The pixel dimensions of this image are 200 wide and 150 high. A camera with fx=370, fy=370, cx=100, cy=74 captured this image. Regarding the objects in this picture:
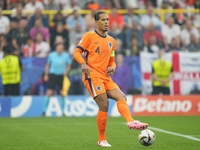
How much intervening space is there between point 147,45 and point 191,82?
239cm

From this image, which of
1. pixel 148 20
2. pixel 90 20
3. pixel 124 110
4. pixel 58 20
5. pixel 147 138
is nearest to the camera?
pixel 147 138

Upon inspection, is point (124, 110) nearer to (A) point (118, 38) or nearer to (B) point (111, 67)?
(B) point (111, 67)

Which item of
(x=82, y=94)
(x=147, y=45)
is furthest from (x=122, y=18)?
(x=82, y=94)

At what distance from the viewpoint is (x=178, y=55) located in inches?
581

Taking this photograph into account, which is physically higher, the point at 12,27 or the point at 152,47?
the point at 12,27

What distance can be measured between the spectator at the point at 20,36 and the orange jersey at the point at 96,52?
Result: 29.3 ft

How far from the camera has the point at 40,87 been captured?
45.7ft

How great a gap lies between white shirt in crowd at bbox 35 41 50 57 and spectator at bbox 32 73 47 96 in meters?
1.06

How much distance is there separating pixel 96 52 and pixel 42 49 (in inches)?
345

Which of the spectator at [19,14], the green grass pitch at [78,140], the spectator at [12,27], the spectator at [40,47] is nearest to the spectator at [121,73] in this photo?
the spectator at [40,47]

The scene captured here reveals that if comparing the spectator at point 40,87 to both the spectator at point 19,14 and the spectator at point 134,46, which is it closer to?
the spectator at point 19,14

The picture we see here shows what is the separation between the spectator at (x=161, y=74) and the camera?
13781 millimetres

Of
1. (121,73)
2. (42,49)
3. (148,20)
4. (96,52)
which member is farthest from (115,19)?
(96,52)

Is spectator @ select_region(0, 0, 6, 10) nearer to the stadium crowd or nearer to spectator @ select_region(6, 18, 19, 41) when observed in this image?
the stadium crowd
